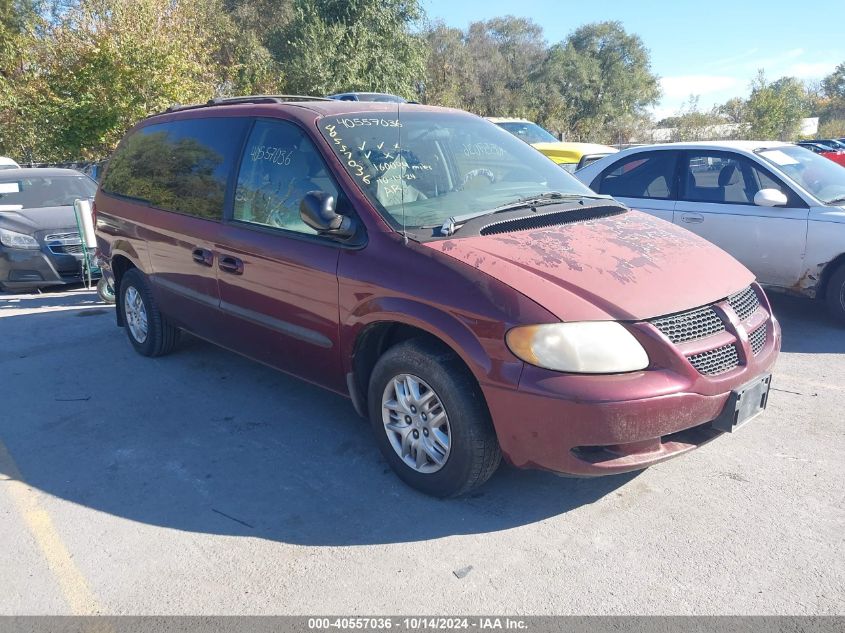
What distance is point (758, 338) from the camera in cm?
354

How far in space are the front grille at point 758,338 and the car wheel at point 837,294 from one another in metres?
2.91

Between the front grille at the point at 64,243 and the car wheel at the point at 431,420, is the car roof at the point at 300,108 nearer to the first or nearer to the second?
the car wheel at the point at 431,420

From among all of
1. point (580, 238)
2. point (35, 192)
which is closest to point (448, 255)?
point (580, 238)

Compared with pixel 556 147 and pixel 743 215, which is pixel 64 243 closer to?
pixel 743 215

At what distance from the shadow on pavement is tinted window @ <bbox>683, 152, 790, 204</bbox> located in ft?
12.9

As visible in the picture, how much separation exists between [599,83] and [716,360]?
42.9 m

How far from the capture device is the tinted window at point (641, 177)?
273 inches

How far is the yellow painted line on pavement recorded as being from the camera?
2900 millimetres

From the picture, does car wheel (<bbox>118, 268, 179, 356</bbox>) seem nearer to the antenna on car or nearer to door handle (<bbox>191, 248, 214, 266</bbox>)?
door handle (<bbox>191, 248, 214, 266</bbox>)

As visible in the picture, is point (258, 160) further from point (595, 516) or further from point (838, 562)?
point (838, 562)

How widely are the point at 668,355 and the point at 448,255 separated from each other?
107cm

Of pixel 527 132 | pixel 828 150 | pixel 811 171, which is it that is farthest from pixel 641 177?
pixel 828 150

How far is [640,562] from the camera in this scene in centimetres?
299

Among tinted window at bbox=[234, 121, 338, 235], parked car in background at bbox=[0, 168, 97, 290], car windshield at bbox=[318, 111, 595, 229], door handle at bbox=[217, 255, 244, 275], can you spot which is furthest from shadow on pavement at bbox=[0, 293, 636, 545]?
parked car in background at bbox=[0, 168, 97, 290]
